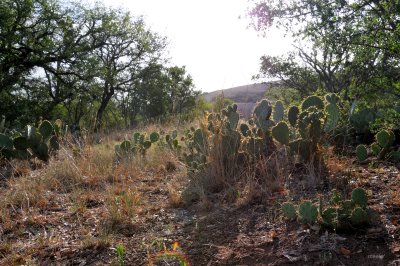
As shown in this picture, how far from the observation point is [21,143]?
15.9 feet

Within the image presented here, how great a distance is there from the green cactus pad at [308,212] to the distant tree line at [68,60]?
720cm

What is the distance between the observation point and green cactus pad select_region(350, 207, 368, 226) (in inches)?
83.4

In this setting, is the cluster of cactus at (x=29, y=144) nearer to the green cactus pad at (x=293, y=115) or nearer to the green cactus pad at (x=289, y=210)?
the green cactus pad at (x=293, y=115)

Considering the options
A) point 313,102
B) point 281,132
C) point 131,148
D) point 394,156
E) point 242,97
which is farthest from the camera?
point 242,97

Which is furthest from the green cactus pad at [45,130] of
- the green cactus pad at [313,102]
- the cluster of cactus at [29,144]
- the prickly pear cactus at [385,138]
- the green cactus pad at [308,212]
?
the prickly pear cactus at [385,138]

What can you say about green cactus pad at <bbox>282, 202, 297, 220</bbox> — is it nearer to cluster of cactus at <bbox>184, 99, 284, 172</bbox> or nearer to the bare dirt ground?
the bare dirt ground

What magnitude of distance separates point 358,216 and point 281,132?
144 centimetres

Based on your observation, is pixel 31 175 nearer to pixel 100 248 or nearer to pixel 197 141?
pixel 197 141

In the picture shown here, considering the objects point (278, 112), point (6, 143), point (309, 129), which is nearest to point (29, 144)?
point (6, 143)

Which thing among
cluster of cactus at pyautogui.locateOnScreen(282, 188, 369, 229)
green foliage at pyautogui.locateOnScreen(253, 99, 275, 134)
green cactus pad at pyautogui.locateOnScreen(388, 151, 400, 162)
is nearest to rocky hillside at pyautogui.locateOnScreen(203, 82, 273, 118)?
green foliage at pyautogui.locateOnScreen(253, 99, 275, 134)

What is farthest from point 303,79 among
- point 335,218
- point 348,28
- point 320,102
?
point 335,218

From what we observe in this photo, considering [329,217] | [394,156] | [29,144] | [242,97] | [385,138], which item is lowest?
[329,217]

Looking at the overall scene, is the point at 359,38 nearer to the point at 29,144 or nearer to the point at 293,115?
the point at 293,115

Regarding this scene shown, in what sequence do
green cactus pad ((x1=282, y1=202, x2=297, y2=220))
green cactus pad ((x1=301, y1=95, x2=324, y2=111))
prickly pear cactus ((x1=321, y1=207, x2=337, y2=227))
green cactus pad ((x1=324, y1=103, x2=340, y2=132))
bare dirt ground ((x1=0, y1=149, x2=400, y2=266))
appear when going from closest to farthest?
bare dirt ground ((x1=0, y1=149, x2=400, y2=266))
prickly pear cactus ((x1=321, y1=207, x2=337, y2=227))
green cactus pad ((x1=282, y1=202, x2=297, y2=220))
green cactus pad ((x1=324, y1=103, x2=340, y2=132))
green cactus pad ((x1=301, y1=95, x2=324, y2=111))
